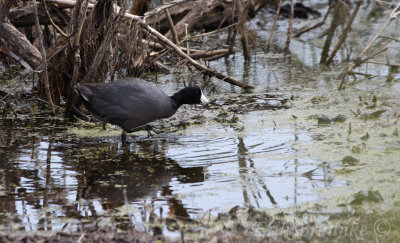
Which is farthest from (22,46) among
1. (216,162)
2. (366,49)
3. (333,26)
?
(333,26)

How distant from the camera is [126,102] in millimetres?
5383

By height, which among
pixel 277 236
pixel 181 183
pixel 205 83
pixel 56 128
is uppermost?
pixel 205 83

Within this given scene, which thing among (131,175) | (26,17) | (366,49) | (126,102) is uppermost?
(26,17)

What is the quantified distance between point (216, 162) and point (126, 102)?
1148mm

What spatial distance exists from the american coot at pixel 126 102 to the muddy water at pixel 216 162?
229 mm

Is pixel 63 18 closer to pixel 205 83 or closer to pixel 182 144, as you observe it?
pixel 205 83

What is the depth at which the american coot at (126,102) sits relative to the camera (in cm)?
538

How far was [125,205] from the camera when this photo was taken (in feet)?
12.5

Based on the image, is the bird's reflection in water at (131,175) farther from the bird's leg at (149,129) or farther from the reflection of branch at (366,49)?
the reflection of branch at (366,49)

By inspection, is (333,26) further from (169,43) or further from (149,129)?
(149,129)

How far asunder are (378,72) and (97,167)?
477cm

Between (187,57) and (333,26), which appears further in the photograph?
(333,26)

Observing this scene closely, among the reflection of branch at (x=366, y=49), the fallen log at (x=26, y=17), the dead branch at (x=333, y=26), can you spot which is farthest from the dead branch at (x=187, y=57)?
the dead branch at (x=333, y=26)

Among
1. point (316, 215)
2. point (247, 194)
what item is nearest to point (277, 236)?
point (316, 215)
